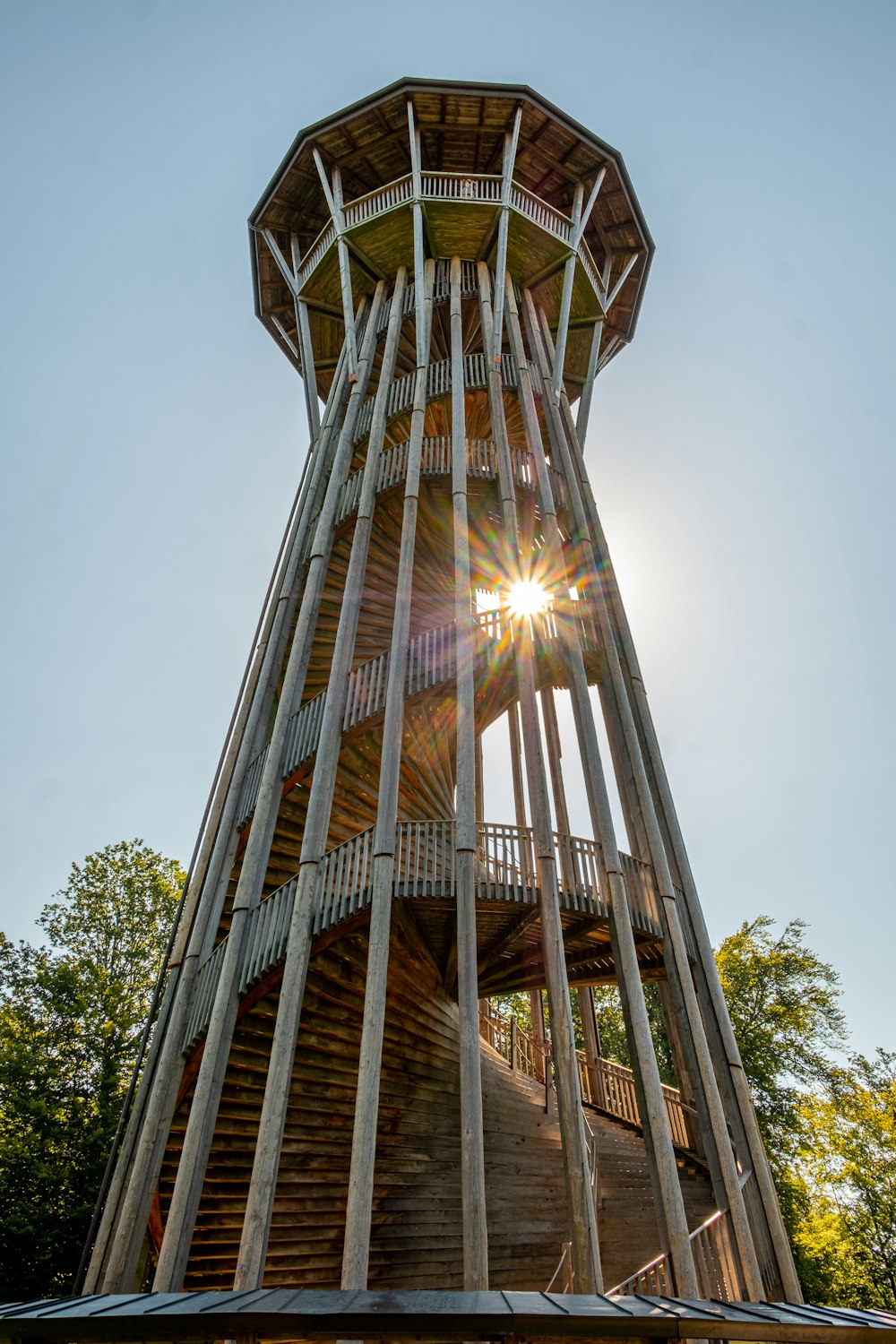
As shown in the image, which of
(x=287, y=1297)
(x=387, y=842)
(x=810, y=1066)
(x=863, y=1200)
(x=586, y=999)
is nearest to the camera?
(x=287, y=1297)

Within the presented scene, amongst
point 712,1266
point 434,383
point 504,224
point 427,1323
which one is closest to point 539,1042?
point 712,1266

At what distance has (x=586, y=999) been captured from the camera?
13.6 meters

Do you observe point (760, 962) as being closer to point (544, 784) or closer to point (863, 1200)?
point (863, 1200)

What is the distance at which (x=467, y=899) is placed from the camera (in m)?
6.54

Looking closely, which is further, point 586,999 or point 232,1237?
point 586,999

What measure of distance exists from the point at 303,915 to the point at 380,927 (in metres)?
0.85

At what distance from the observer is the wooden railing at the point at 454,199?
39.4 feet

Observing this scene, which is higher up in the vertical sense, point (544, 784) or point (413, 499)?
point (413, 499)

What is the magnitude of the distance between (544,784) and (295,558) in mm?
5372

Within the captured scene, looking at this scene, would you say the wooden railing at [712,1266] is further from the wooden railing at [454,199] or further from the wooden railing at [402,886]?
the wooden railing at [454,199]

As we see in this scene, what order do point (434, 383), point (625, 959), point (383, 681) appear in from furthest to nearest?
point (434, 383) < point (383, 681) < point (625, 959)

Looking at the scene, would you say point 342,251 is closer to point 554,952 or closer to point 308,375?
point 308,375

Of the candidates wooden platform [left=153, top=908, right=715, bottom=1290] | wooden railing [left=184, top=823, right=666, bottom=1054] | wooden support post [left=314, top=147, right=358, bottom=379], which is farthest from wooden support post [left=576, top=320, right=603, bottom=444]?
wooden platform [left=153, top=908, right=715, bottom=1290]

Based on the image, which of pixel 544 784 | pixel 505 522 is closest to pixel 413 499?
pixel 505 522
